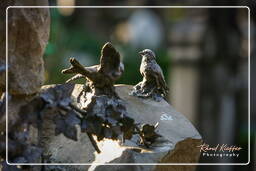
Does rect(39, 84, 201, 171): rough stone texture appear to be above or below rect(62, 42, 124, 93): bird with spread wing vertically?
below

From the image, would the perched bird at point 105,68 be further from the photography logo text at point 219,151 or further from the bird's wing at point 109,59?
the photography logo text at point 219,151

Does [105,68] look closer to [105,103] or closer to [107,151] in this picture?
[105,103]

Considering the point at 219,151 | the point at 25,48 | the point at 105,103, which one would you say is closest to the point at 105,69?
the point at 105,103

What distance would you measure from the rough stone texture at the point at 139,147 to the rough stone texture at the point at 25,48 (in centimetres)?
17

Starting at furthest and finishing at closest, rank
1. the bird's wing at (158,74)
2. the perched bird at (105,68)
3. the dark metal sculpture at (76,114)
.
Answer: the bird's wing at (158,74), the perched bird at (105,68), the dark metal sculpture at (76,114)

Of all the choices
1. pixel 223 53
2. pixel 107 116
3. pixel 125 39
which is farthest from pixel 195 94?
pixel 107 116

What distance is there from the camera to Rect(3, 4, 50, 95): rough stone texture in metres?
2.17

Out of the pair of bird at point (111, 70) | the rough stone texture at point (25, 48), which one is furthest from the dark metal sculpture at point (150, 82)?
the rough stone texture at point (25, 48)

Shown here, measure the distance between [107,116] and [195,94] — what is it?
3.65 m

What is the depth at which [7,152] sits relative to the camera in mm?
2150

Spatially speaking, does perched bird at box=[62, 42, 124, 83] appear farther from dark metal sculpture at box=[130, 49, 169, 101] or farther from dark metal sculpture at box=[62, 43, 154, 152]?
dark metal sculpture at box=[130, 49, 169, 101]

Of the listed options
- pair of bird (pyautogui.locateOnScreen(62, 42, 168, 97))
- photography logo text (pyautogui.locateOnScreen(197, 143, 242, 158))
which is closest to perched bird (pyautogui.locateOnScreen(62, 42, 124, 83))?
pair of bird (pyautogui.locateOnScreen(62, 42, 168, 97))

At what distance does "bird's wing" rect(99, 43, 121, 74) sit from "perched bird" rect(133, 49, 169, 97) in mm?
266

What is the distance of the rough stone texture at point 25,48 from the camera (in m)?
2.17
